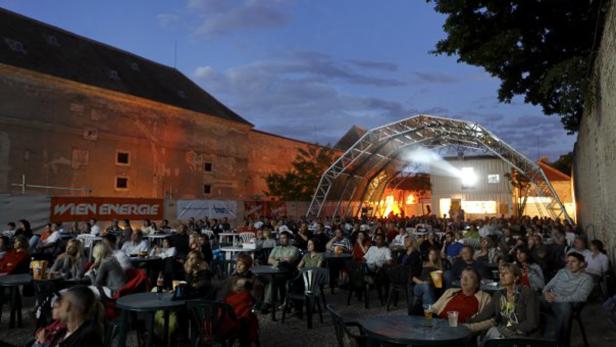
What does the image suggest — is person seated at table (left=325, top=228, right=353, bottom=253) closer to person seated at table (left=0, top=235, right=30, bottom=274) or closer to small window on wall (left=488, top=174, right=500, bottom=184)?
person seated at table (left=0, top=235, right=30, bottom=274)

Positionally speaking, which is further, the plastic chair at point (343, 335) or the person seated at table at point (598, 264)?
the person seated at table at point (598, 264)

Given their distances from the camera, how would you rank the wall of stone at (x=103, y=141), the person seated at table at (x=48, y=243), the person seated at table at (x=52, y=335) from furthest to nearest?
the wall of stone at (x=103, y=141) → the person seated at table at (x=48, y=243) → the person seated at table at (x=52, y=335)

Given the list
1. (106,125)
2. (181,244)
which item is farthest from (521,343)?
(106,125)

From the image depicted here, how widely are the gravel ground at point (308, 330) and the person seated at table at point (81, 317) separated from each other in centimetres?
310

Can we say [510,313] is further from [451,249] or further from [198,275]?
[451,249]

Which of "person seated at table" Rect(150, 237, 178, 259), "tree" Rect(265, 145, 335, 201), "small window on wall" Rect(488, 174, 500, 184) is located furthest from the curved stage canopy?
"person seated at table" Rect(150, 237, 178, 259)

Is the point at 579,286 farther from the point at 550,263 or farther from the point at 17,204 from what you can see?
the point at 17,204

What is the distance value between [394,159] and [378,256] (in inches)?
1113

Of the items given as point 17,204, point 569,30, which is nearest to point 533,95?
point 569,30

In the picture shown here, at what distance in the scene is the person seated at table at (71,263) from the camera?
24.8ft

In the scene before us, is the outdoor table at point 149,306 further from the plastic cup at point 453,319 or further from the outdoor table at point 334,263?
the outdoor table at point 334,263

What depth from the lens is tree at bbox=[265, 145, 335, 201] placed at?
38312 millimetres

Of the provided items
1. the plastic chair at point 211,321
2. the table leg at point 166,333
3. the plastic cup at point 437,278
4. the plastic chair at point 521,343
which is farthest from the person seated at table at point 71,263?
the plastic chair at point 521,343

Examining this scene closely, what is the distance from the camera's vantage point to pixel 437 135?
29609 mm
